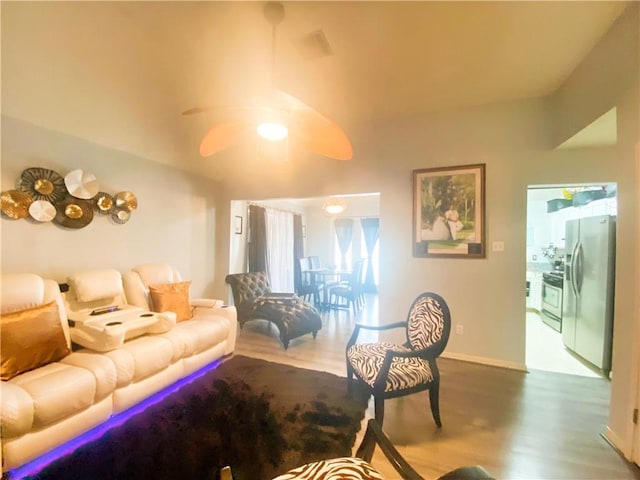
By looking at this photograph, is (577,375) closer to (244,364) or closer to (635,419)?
(635,419)

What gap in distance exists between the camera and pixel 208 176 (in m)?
4.50

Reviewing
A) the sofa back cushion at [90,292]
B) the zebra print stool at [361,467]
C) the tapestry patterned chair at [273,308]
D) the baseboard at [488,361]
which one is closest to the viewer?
the zebra print stool at [361,467]

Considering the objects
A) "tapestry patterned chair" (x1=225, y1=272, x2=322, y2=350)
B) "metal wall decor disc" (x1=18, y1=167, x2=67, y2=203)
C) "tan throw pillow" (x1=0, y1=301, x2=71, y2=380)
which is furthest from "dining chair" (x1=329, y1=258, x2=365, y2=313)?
"metal wall decor disc" (x1=18, y1=167, x2=67, y2=203)

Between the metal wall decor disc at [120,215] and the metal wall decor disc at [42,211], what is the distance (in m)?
0.57

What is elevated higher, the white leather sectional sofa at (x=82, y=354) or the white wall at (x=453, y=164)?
the white wall at (x=453, y=164)

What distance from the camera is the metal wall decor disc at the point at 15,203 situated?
238 centimetres

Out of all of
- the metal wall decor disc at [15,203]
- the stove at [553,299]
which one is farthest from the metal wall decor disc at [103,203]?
the stove at [553,299]

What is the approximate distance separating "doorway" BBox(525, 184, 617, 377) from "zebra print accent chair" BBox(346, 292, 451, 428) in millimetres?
1801

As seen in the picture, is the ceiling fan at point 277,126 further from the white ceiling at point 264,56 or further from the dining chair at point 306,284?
the dining chair at point 306,284

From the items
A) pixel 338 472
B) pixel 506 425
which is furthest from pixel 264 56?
pixel 506 425

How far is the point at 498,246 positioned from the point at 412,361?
1781 millimetres

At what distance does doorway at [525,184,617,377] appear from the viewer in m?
3.16

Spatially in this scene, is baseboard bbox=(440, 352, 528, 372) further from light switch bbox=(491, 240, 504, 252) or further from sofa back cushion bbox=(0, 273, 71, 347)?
sofa back cushion bbox=(0, 273, 71, 347)

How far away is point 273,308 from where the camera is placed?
3.75m
